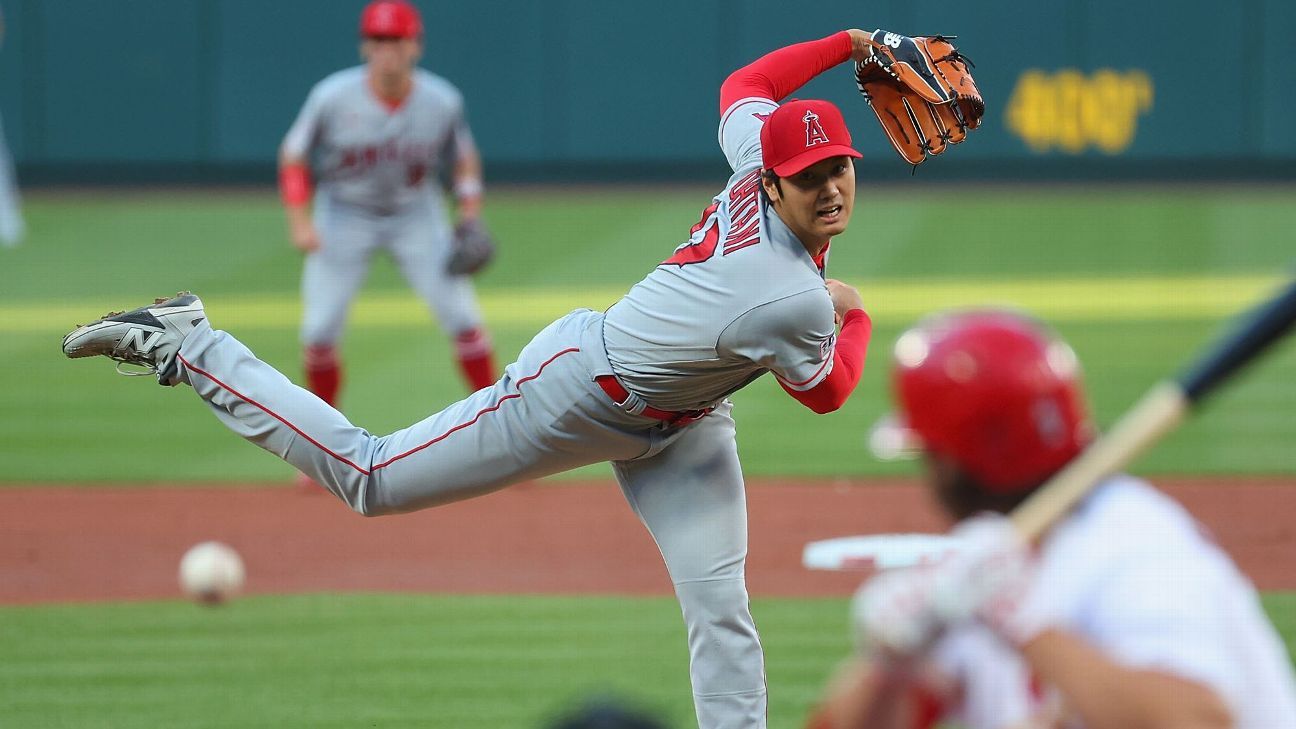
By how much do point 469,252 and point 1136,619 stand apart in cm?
745

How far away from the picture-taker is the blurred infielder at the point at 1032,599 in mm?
2264

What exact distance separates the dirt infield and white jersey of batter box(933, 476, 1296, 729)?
4.87m

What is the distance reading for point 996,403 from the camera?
2453 mm

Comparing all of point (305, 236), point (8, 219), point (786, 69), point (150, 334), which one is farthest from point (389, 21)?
point (8, 219)

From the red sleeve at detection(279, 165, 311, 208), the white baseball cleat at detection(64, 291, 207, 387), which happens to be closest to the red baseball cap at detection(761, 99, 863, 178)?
the white baseball cleat at detection(64, 291, 207, 387)

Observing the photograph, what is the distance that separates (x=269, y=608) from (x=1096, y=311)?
28.3 feet

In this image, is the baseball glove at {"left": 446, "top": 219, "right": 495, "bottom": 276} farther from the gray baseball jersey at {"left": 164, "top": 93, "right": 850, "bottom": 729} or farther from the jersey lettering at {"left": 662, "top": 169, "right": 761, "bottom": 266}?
the jersey lettering at {"left": 662, "top": 169, "right": 761, "bottom": 266}

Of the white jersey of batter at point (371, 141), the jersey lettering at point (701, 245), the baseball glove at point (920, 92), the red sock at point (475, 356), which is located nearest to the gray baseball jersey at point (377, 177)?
the white jersey of batter at point (371, 141)

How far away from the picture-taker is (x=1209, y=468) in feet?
31.7

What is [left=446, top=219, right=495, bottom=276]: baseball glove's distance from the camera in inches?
376

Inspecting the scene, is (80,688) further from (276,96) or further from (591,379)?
(276,96)

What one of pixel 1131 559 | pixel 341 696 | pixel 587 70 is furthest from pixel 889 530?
pixel 587 70

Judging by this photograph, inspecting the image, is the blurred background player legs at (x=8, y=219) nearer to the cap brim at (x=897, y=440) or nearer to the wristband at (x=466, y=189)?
the wristband at (x=466, y=189)

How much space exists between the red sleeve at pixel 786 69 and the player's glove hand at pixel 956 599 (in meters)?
3.29
